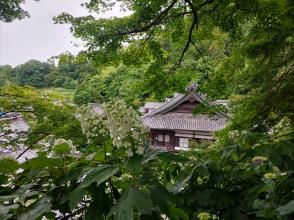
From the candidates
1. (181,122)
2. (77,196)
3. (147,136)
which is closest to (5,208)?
(77,196)

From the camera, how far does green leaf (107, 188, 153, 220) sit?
2.87 ft

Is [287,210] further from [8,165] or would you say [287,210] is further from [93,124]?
[8,165]

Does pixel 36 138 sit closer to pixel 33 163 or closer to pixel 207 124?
pixel 33 163

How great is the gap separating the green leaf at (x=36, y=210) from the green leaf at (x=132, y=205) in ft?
0.65

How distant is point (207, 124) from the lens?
19.5 meters

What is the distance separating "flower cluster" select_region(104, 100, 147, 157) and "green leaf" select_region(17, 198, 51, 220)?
0.31m

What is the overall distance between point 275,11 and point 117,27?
1.98 metres

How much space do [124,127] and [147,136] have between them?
0.15m

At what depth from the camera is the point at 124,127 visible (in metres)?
1.14

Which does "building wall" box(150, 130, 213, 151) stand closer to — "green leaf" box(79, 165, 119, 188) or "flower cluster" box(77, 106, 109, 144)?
"flower cluster" box(77, 106, 109, 144)

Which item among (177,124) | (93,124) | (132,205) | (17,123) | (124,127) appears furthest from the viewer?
(177,124)

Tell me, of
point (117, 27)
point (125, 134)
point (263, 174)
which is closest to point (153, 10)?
point (117, 27)

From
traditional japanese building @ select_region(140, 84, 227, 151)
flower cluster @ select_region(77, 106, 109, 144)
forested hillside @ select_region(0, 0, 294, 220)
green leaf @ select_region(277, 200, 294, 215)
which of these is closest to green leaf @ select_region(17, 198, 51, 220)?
forested hillside @ select_region(0, 0, 294, 220)

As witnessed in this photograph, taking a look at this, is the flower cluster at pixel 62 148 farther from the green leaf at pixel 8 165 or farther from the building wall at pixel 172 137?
the building wall at pixel 172 137
